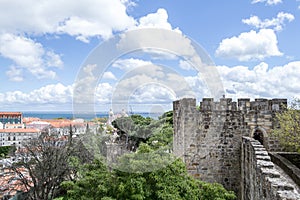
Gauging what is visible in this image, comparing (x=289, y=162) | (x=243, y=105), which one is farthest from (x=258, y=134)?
(x=289, y=162)

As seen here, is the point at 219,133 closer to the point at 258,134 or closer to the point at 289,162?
the point at 258,134

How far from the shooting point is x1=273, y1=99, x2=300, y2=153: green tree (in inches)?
293

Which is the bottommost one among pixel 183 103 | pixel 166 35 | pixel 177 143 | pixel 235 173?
pixel 235 173

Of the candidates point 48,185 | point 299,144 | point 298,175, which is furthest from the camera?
point 48,185

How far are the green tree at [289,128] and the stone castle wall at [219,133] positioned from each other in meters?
0.33

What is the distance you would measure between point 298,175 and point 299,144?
189cm

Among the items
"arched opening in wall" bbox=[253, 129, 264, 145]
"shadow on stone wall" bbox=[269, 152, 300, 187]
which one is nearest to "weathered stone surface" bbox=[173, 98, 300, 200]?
"arched opening in wall" bbox=[253, 129, 264, 145]

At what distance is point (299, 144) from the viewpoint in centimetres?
744

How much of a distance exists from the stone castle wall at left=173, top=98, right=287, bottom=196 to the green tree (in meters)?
0.33

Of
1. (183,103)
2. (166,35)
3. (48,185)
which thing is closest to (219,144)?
(183,103)

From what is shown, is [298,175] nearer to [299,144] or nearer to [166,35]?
[299,144]

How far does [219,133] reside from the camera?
27.5ft

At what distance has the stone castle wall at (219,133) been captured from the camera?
27.1 ft

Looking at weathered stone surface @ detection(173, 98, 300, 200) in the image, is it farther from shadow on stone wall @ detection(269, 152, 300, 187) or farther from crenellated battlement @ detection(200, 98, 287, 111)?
shadow on stone wall @ detection(269, 152, 300, 187)
